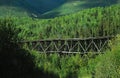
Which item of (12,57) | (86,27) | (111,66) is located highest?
(86,27)

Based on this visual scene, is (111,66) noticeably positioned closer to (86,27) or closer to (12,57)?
(12,57)

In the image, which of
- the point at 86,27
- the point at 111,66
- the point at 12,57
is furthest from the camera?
the point at 86,27

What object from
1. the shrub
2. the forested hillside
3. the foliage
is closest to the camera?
the foliage

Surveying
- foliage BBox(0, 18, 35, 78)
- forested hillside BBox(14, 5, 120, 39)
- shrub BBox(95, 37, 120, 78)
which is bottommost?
shrub BBox(95, 37, 120, 78)

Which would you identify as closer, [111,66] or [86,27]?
[111,66]

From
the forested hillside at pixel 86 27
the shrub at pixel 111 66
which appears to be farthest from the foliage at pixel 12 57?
the forested hillside at pixel 86 27

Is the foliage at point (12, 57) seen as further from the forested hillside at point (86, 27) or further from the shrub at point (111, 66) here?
the forested hillside at point (86, 27)

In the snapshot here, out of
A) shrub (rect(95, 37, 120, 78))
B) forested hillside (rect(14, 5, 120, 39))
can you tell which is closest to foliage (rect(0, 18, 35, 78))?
shrub (rect(95, 37, 120, 78))

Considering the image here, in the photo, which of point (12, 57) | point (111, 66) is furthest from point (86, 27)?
point (12, 57)

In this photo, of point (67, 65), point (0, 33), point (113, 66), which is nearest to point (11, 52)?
point (0, 33)

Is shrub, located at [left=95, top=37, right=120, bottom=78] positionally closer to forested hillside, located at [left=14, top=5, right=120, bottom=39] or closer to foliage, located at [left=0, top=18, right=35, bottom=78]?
foliage, located at [left=0, top=18, right=35, bottom=78]

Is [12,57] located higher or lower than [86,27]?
lower

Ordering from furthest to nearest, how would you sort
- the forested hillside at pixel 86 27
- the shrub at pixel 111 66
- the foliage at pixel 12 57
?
the forested hillside at pixel 86 27 < the shrub at pixel 111 66 < the foliage at pixel 12 57
